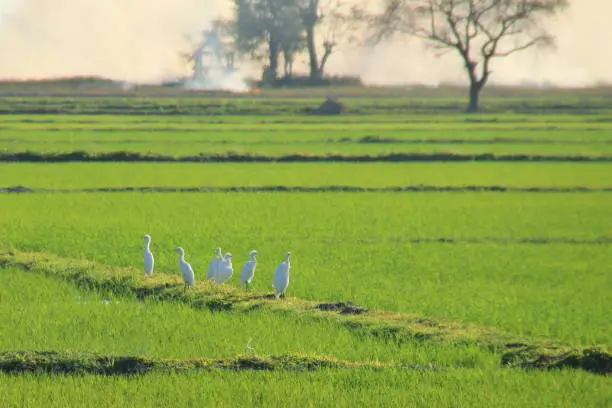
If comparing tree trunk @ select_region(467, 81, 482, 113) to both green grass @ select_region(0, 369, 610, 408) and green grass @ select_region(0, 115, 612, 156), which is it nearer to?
green grass @ select_region(0, 115, 612, 156)

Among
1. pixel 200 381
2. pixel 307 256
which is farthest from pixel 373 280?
pixel 200 381

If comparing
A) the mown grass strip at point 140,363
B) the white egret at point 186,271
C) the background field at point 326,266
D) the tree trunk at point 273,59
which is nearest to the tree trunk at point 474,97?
the tree trunk at point 273,59

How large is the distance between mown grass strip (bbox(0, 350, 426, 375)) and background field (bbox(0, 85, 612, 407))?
144mm

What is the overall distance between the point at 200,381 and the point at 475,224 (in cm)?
953

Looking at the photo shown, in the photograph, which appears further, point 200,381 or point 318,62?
point 318,62

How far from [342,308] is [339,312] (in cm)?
12

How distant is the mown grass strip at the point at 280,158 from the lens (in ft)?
89.2

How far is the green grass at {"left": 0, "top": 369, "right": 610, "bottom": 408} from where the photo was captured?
736 cm

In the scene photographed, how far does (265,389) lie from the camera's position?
302 inches

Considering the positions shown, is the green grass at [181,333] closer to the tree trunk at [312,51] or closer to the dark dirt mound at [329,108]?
the dark dirt mound at [329,108]

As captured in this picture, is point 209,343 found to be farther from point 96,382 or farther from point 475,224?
point 475,224

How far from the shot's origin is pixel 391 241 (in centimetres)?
1509

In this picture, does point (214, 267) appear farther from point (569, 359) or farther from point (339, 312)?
point (569, 359)

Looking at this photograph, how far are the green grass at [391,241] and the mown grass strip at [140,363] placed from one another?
191cm
